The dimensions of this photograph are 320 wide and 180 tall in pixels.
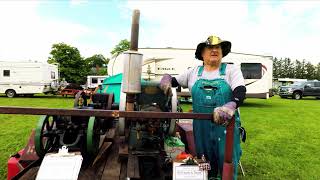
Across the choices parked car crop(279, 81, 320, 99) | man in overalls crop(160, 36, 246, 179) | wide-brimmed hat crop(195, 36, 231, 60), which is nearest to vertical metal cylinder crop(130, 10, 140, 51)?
man in overalls crop(160, 36, 246, 179)

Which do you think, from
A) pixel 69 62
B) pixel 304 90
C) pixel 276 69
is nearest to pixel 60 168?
pixel 304 90

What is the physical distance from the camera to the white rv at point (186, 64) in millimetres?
17531

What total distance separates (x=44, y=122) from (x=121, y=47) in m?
58.4

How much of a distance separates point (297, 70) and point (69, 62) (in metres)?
56.5

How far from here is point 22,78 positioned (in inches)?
967

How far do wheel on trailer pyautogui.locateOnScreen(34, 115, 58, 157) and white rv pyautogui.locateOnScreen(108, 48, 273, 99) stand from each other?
12.9m

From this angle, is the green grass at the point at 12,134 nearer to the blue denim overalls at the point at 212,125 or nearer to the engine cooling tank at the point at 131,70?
the engine cooling tank at the point at 131,70

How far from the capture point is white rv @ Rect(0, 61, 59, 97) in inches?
957

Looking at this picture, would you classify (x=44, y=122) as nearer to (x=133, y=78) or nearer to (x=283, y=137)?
(x=133, y=78)

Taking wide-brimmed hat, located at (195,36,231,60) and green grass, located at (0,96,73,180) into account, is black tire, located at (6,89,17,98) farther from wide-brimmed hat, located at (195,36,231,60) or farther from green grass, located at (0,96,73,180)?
wide-brimmed hat, located at (195,36,231,60)

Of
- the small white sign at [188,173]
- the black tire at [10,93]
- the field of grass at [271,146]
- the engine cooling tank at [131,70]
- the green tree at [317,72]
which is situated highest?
the green tree at [317,72]

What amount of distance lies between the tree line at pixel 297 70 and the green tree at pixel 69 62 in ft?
169

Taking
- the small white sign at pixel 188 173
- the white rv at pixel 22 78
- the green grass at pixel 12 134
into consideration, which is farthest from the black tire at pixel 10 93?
the small white sign at pixel 188 173

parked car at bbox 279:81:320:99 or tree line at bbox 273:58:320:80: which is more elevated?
tree line at bbox 273:58:320:80
